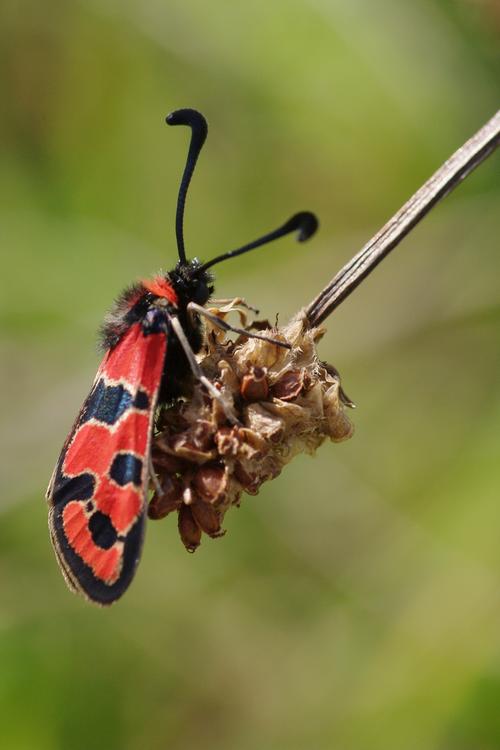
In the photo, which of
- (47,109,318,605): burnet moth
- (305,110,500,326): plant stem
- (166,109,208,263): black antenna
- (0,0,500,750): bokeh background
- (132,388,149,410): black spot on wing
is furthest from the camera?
(0,0,500,750): bokeh background

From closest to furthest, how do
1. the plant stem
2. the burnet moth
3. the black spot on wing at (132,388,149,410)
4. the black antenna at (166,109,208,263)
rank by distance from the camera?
the plant stem, the burnet moth, the black spot on wing at (132,388,149,410), the black antenna at (166,109,208,263)

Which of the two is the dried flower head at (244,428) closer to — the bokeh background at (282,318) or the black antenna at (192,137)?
the black antenna at (192,137)

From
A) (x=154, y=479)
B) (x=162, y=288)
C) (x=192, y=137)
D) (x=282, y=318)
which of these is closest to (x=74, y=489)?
(x=154, y=479)

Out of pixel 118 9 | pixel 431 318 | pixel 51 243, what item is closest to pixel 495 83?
pixel 431 318

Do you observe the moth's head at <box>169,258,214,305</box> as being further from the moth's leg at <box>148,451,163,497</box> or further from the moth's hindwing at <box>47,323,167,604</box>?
the moth's leg at <box>148,451,163,497</box>

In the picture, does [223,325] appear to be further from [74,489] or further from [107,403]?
[74,489]

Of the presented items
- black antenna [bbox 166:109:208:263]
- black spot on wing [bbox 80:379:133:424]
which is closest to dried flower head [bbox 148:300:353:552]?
black spot on wing [bbox 80:379:133:424]

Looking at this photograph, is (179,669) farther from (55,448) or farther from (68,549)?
(68,549)
